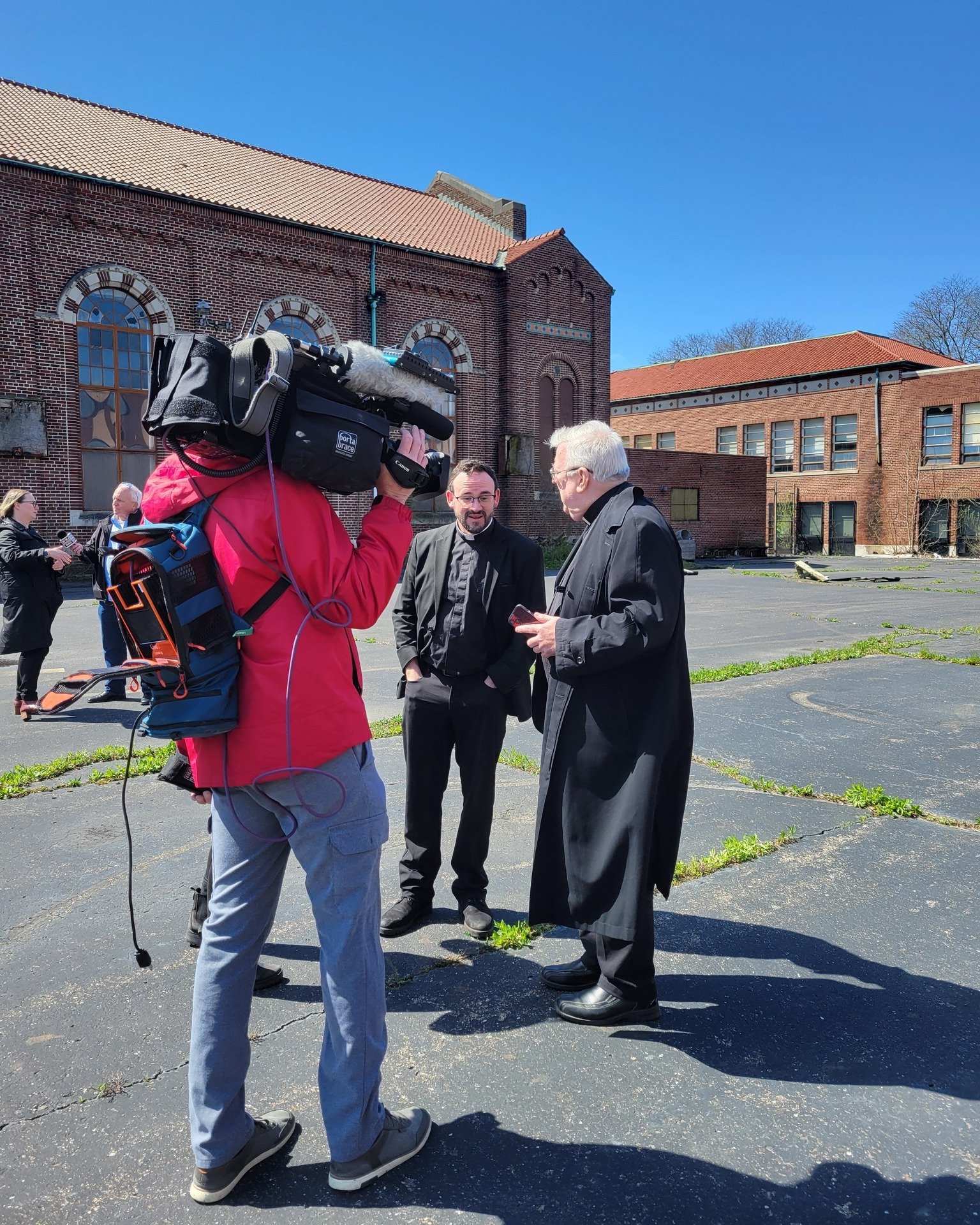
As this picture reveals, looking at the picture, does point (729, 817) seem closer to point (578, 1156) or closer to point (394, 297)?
point (578, 1156)

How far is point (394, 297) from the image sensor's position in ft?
89.1

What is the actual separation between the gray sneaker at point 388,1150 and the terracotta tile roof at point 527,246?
98.0 ft

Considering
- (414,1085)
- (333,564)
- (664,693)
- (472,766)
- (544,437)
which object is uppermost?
(544,437)

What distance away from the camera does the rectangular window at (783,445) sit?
45.0m

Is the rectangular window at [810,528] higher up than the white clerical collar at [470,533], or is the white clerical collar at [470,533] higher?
the rectangular window at [810,528]

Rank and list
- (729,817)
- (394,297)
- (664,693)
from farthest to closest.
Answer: (394,297), (729,817), (664,693)

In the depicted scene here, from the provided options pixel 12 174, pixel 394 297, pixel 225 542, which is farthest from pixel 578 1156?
pixel 394 297

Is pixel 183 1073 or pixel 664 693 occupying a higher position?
pixel 664 693

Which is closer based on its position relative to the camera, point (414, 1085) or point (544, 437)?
point (414, 1085)

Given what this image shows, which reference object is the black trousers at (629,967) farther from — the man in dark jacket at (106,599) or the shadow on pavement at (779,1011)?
the man in dark jacket at (106,599)

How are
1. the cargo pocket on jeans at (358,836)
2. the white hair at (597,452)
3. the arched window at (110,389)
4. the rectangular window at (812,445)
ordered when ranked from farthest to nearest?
the rectangular window at (812,445)
the arched window at (110,389)
the white hair at (597,452)
the cargo pocket on jeans at (358,836)

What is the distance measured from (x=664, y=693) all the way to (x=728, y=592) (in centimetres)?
1864

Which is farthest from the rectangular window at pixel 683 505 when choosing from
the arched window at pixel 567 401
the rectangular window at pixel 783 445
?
the arched window at pixel 567 401

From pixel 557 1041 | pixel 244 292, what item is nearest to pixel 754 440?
pixel 244 292
